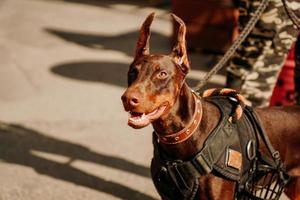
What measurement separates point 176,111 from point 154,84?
23 centimetres

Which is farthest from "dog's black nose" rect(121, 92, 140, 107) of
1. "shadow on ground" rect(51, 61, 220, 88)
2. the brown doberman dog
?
"shadow on ground" rect(51, 61, 220, 88)

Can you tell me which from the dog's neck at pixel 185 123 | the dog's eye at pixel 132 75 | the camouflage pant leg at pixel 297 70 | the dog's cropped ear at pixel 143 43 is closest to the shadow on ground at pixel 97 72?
the camouflage pant leg at pixel 297 70

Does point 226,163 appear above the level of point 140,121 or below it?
below

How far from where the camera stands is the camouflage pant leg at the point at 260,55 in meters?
3.94

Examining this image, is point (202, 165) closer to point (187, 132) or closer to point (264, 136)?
point (187, 132)

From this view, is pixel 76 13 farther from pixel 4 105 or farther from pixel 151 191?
pixel 151 191

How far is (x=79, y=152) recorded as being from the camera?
4918 mm

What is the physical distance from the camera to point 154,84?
2615 millimetres

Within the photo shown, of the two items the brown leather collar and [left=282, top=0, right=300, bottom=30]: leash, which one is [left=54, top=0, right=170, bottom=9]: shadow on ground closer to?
[left=282, top=0, right=300, bottom=30]: leash

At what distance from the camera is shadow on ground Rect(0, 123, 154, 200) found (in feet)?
14.2

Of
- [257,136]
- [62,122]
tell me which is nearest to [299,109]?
[257,136]

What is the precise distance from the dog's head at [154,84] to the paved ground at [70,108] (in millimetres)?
1673

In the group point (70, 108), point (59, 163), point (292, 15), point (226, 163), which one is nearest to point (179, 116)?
point (226, 163)

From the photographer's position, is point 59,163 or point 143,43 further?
point 59,163
